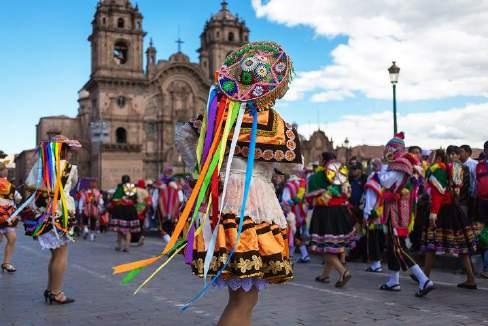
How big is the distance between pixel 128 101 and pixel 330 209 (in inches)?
2039

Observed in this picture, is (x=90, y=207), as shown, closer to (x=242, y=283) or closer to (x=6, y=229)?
(x=6, y=229)

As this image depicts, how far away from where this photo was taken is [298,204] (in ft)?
48.8

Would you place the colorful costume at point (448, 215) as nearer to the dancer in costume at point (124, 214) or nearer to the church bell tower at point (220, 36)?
the dancer in costume at point (124, 214)

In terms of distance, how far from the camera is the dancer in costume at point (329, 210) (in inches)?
375

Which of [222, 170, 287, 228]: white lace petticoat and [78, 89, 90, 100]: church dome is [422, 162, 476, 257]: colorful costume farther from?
[78, 89, 90, 100]: church dome

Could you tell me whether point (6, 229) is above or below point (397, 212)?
below

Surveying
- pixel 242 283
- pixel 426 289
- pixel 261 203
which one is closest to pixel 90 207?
pixel 426 289

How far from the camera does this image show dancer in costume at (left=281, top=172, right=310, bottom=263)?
13227 mm

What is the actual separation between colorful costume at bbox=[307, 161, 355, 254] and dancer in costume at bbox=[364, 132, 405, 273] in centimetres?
42

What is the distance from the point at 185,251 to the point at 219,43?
212 feet

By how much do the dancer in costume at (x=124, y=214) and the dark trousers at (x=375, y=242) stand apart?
764cm

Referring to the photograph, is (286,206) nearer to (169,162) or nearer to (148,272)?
(148,272)

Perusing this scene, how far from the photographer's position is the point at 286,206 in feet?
44.9

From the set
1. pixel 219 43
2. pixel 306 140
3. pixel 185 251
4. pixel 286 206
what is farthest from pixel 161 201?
pixel 306 140
